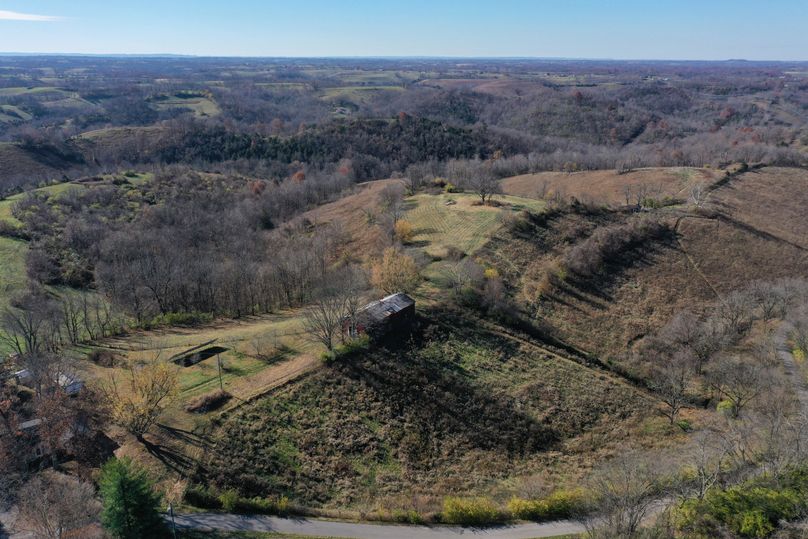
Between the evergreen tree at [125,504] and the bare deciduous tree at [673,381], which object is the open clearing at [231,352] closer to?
the evergreen tree at [125,504]

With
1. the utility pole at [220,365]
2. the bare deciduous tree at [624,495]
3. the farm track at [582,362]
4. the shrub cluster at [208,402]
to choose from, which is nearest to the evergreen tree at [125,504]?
the shrub cluster at [208,402]

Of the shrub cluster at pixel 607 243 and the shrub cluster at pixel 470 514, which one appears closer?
the shrub cluster at pixel 470 514

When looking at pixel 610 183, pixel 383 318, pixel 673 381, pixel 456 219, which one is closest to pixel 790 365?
pixel 673 381

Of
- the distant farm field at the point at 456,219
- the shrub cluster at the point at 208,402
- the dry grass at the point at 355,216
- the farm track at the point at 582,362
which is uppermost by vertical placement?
the distant farm field at the point at 456,219

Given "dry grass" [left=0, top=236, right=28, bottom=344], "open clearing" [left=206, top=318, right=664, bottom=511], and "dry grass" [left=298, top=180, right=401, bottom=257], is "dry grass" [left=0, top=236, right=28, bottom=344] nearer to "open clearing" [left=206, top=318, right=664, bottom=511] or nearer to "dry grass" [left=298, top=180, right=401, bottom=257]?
"open clearing" [left=206, top=318, right=664, bottom=511]

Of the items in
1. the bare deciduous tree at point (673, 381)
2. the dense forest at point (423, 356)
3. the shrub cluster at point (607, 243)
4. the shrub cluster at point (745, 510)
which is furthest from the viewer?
the shrub cluster at point (607, 243)

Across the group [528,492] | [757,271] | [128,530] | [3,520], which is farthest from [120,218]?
[757,271]

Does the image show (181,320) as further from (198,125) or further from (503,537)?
(198,125)
